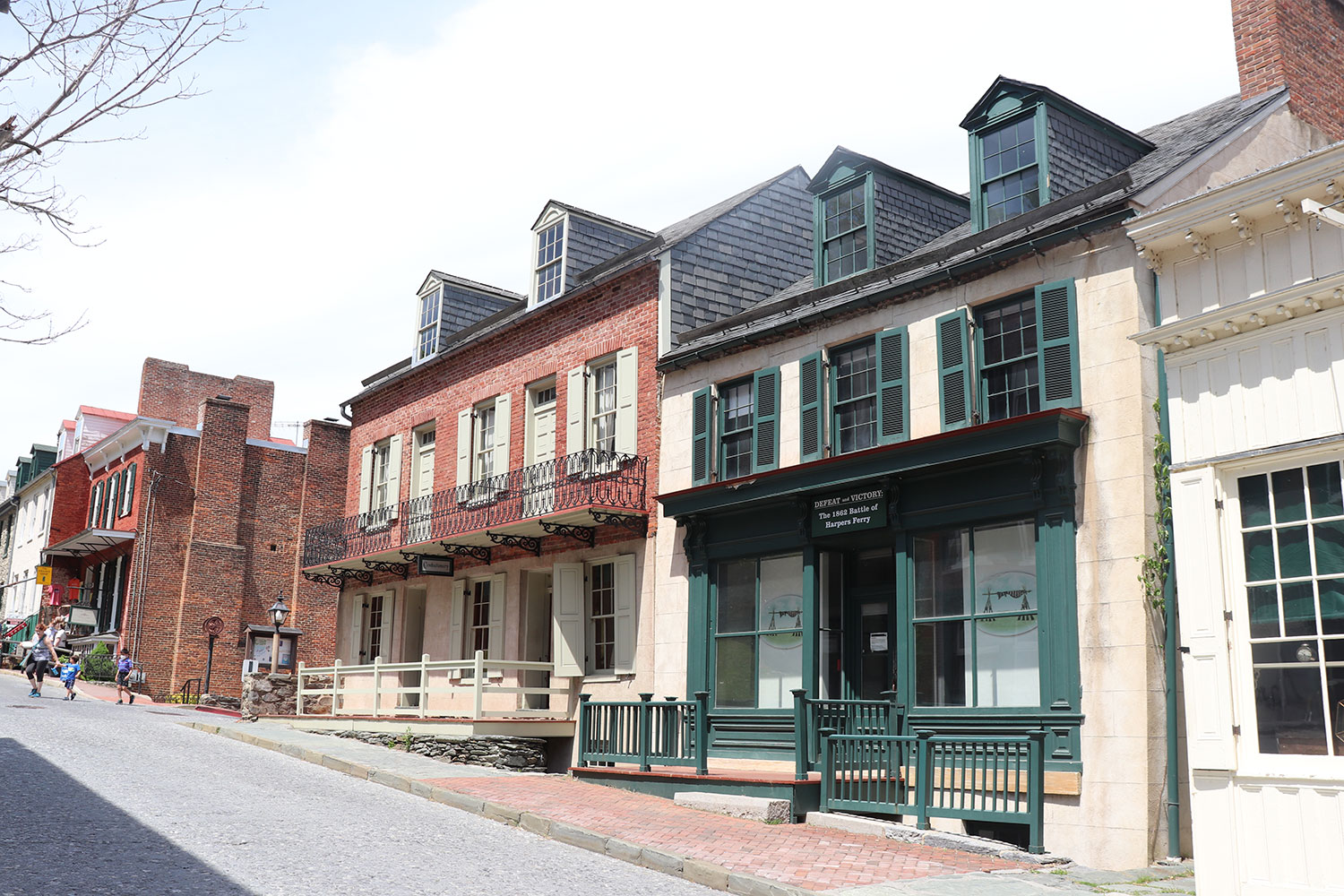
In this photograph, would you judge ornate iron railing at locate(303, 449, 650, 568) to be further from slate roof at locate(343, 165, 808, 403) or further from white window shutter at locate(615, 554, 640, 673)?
slate roof at locate(343, 165, 808, 403)

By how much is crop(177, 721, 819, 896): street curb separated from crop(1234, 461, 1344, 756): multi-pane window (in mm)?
3822

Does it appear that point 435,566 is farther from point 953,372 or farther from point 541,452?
point 953,372

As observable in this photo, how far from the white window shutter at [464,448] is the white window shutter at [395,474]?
2188mm

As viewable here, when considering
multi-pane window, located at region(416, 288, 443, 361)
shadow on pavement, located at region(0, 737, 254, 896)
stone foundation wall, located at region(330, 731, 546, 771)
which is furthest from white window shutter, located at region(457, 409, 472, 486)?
shadow on pavement, located at region(0, 737, 254, 896)

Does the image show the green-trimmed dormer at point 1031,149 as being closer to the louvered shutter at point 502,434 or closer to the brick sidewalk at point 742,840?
the brick sidewalk at point 742,840

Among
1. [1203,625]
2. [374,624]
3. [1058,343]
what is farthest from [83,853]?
[374,624]

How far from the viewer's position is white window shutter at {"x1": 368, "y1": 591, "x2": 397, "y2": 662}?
24.8m

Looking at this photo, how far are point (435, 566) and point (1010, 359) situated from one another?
42.3 ft

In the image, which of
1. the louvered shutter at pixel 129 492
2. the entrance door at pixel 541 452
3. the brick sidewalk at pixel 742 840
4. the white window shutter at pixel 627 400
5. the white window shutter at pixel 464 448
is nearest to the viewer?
the brick sidewalk at pixel 742 840

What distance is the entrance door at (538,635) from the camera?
21047 millimetres

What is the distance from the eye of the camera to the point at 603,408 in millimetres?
19797

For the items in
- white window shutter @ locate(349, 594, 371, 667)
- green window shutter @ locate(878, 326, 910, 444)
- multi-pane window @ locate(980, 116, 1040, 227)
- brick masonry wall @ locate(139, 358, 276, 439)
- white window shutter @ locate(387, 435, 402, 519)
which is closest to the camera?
multi-pane window @ locate(980, 116, 1040, 227)

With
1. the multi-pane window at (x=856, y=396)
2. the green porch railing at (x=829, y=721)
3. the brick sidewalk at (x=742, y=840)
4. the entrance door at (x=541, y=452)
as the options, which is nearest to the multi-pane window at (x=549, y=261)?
the entrance door at (x=541, y=452)

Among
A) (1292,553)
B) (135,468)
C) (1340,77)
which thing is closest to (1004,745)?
(1292,553)
